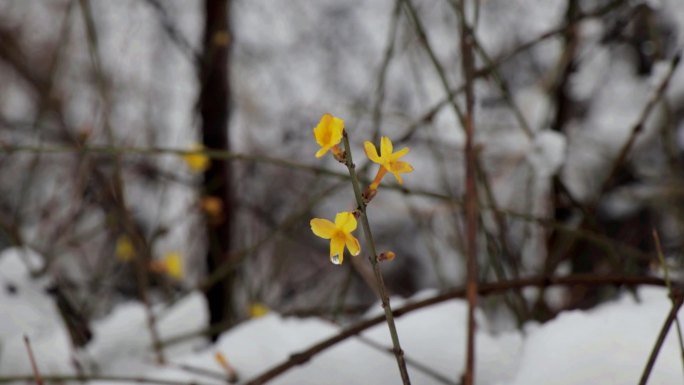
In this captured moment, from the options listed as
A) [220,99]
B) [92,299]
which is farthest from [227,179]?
[92,299]

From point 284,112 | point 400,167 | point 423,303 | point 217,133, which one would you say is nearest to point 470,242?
point 400,167

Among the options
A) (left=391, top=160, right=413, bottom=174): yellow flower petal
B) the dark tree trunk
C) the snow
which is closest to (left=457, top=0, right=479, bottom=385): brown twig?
(left=391, top=160, right=413, bottom=174): yellow flower petal

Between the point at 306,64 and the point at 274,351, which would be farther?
the point at 306,64

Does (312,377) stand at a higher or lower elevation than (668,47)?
lower

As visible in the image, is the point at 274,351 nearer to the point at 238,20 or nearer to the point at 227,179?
the point at 227,179

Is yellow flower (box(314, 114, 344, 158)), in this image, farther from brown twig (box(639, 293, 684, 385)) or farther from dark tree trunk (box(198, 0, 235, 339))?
dark tree trunk (box(198, 0, 235, 339))

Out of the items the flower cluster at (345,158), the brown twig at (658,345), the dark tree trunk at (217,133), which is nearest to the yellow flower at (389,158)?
the flower cluster at (345,158)
